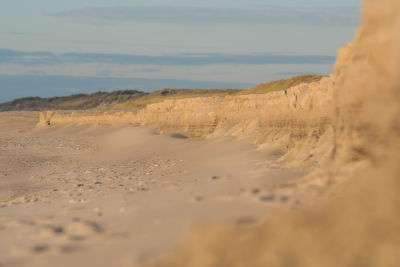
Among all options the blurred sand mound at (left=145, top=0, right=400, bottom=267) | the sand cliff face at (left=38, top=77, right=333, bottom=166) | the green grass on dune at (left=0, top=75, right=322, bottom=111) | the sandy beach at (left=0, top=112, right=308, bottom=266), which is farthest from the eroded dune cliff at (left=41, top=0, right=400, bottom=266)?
the green grass on dune at (left=0, top=75, right=322, bottom=111)

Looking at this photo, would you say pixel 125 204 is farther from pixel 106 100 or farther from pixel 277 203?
pixel 106 100

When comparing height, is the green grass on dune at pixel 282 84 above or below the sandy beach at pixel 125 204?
above

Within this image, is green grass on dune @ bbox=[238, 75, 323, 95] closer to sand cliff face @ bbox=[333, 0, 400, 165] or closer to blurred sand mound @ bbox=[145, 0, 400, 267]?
sand cliff face @ bbox=[333, 0, 400, 165]

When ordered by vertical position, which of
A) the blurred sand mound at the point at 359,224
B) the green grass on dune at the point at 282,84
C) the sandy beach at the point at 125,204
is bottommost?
the sandy beach at the point at 125,204

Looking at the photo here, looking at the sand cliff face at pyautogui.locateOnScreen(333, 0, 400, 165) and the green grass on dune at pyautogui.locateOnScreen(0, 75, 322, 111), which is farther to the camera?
the green grass on dune at pyautogui.locateOnScreen(0, 75, 322, 111)

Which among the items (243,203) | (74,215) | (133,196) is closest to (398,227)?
(243,203)

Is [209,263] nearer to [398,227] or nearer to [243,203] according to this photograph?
[398,227]

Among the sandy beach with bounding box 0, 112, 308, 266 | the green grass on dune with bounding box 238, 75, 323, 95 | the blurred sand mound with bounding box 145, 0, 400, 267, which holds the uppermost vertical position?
the green grass on dune with bounding box 238, 75, 323, 95

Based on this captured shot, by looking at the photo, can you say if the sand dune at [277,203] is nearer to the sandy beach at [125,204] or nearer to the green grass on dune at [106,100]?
the sandy beach at [125,204]

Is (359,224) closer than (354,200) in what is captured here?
Yes

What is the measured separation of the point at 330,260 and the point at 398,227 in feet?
1.63

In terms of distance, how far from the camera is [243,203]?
14.4ft

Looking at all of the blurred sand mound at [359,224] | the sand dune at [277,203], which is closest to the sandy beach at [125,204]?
the sand dune at [277,203]

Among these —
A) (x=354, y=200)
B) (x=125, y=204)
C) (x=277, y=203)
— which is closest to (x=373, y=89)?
(x=354, y=200)
